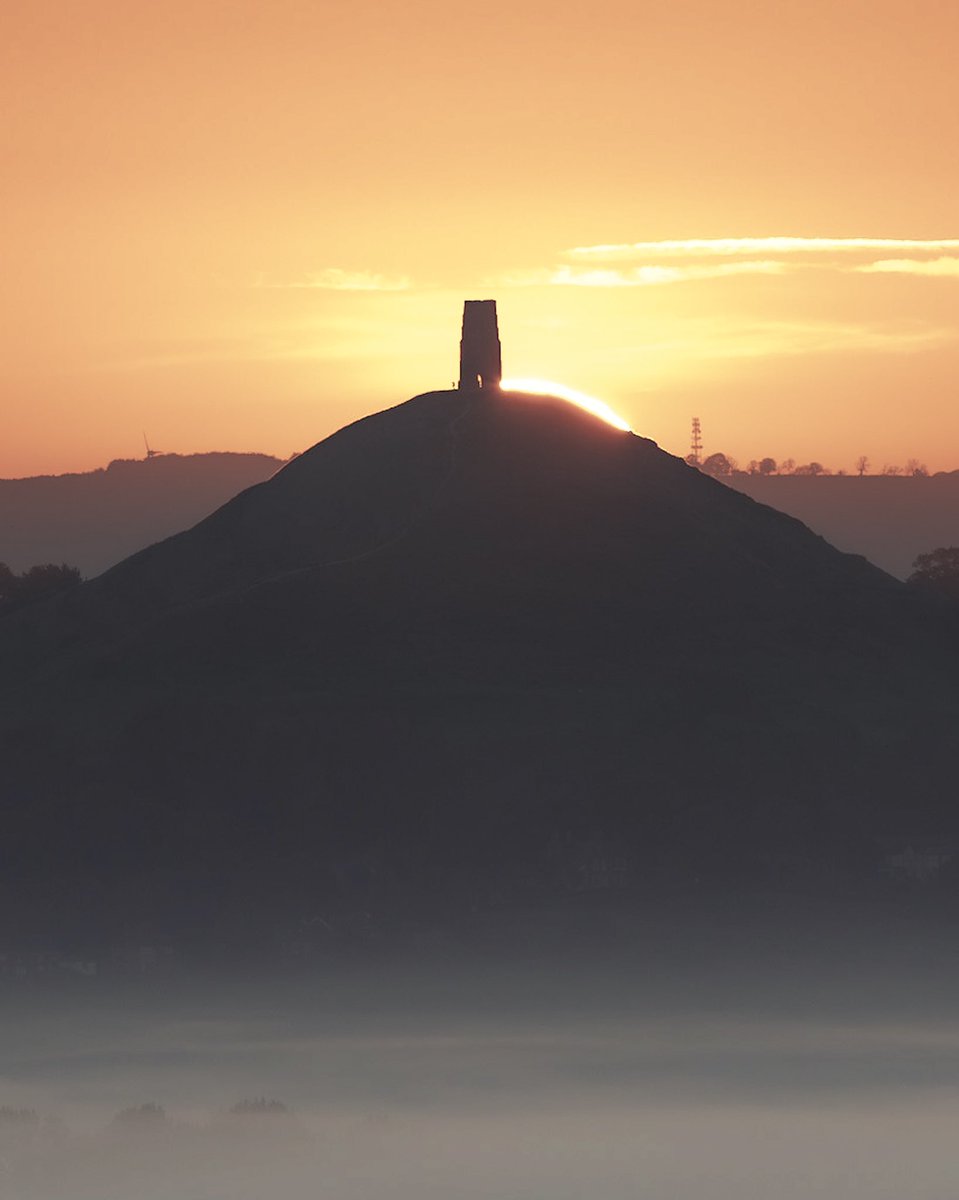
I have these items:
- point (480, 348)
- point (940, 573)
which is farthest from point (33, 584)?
point (940, 573)

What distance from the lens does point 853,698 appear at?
13288 centimetres

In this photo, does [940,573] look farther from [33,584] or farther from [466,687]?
[33,584]

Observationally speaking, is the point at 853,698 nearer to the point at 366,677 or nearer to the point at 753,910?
the point at 753,910

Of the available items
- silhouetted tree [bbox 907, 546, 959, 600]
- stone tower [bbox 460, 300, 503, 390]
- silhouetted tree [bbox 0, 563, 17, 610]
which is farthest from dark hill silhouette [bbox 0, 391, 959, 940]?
silhouetted tree [bbox 0, 563, 17, 610]

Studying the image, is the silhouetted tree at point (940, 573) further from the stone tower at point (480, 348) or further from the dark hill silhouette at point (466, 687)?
the stone tower at point (480, 348)

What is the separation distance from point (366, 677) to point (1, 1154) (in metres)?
32.5

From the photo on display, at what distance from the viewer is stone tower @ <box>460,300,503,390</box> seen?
5704 inches

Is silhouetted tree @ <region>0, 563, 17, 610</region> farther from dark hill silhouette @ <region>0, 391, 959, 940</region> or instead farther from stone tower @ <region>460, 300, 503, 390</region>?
stone tower @ <region>460, 300, 503, 390</region>

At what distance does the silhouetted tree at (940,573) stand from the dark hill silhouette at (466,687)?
10.6 metres

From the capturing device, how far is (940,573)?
166m

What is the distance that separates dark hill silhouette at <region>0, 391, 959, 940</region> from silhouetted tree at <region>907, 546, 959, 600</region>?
10.6 m

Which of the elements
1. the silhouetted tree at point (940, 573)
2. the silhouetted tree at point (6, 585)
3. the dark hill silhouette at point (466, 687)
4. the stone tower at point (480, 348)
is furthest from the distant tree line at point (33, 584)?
the silhouetted tree at point (940, 573)

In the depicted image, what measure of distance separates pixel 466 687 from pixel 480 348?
28260mm

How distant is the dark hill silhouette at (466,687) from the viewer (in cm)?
12112
